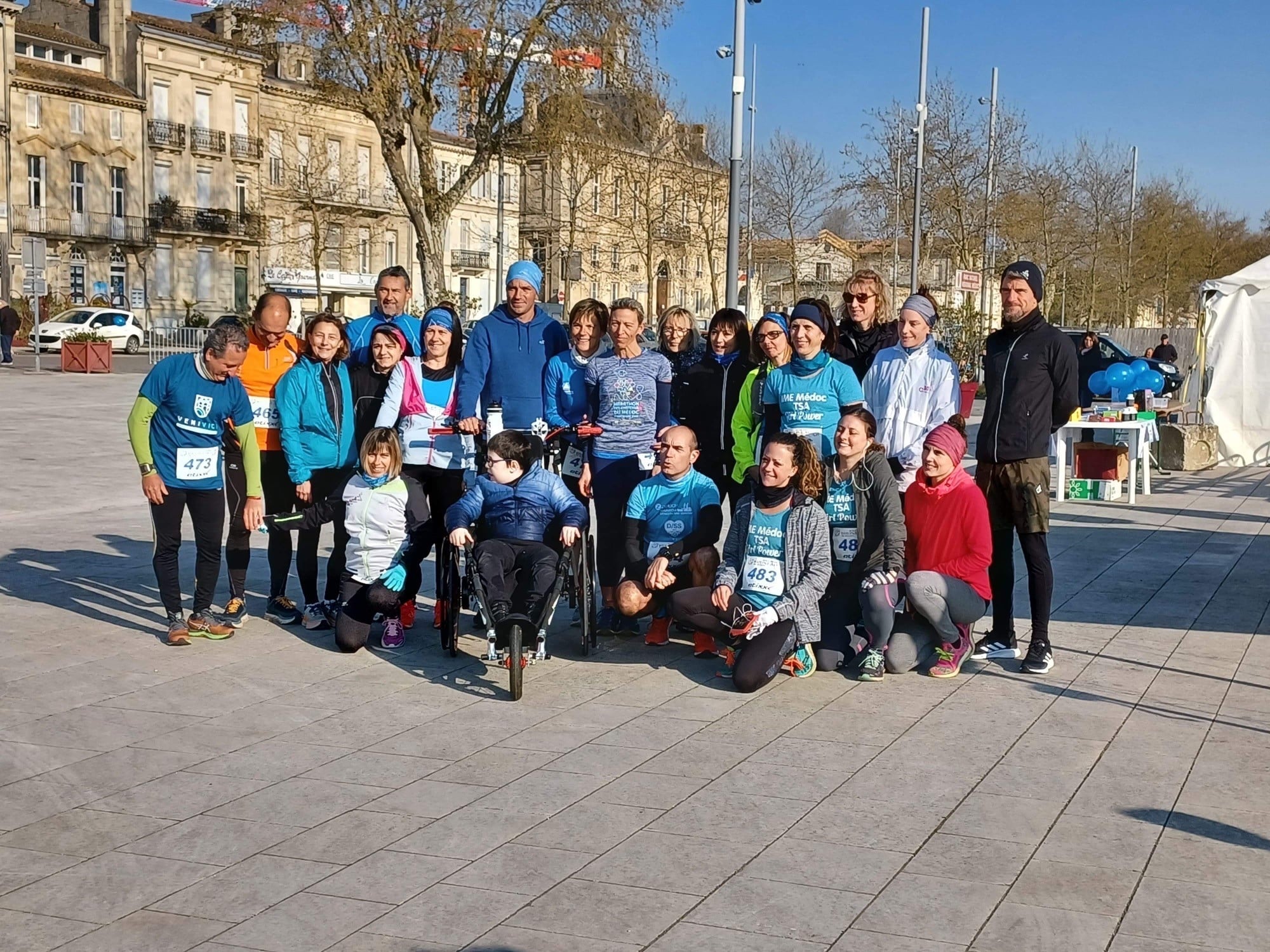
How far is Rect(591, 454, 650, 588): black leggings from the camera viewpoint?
7.98 meters

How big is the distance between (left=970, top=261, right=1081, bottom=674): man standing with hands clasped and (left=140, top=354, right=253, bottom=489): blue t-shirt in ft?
13.3

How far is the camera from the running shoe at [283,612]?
837cm

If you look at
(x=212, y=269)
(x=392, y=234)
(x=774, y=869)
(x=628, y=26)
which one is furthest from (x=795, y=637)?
(x=392, y=234)

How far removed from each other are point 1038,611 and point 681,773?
264 centimetres

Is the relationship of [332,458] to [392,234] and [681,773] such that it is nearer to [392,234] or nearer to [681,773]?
[681,773]

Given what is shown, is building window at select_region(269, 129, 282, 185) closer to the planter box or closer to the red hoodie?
the planter box

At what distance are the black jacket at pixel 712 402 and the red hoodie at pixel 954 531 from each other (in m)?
1.35

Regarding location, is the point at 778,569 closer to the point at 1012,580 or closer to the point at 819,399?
the point at 819,399

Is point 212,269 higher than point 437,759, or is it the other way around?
point 212,269

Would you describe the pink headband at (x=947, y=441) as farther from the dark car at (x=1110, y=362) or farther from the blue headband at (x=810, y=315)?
the dark car at (x=1110, y=362)

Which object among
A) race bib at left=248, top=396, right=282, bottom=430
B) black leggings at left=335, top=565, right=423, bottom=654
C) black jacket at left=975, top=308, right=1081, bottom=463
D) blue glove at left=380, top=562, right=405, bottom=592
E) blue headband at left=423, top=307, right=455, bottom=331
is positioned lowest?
black leggings at left=335, top=565, right=423, bottom=654

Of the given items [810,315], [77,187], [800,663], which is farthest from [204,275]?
[800,663]

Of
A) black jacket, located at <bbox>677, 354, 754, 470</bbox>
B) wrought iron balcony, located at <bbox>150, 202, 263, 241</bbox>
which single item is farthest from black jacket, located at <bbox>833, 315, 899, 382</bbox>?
wrought iron balcony, located at <bbox>150, 202, 263, 241</bbox>

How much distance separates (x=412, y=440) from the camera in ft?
26.8
